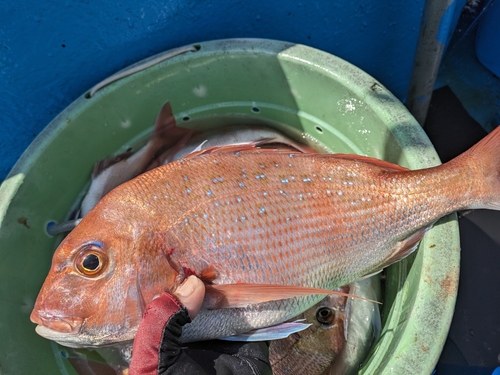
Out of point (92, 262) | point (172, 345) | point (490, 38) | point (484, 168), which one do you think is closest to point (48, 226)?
point (92, 262)

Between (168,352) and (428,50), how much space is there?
1.66 metres

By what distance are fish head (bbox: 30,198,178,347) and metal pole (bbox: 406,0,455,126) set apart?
147cm

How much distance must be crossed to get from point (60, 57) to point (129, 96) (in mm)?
337

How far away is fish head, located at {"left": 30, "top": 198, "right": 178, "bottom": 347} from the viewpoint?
4.06 feet

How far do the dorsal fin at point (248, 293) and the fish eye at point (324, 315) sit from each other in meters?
0.55

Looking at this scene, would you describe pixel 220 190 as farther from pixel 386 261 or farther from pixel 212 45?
pixel 212 45

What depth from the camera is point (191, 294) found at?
1.23 metres

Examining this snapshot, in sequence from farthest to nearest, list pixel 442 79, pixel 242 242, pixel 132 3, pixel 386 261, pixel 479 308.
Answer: pixel 442 79, pixel 479 308, pixel 132 3, pixel 386 261, pixel 242 242

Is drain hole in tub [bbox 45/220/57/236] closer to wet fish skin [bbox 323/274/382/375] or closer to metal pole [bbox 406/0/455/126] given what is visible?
wet fish skin [bbox 323/274/382/375]

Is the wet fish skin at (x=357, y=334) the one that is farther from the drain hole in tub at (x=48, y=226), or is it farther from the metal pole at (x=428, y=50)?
the drain hole in tub at (x=48, y=226)

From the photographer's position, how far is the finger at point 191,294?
4.03 ft

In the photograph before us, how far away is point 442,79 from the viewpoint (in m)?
2.63

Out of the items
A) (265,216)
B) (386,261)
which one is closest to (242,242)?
(265,216)

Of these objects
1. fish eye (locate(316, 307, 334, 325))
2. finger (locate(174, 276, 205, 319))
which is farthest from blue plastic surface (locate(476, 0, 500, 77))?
finger (locate(174, 276, 205, 319))
